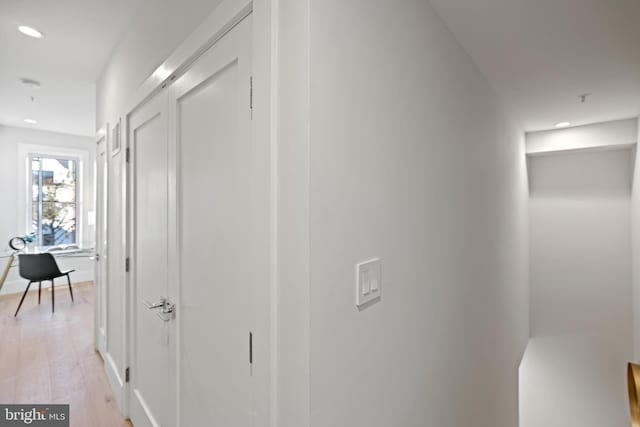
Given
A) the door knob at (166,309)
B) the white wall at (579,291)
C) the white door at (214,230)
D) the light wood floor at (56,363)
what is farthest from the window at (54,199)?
the white wall at (579,291)

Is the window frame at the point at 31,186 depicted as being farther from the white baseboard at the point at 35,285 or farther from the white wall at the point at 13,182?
the white baseboard at the point at 35,285

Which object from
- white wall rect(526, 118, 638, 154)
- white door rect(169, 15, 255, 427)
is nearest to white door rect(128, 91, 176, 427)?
white door rect(169, 15, 255, 427)

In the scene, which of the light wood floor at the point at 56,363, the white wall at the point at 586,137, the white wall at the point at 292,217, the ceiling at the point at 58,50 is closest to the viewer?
the white wall at the point at 292,217

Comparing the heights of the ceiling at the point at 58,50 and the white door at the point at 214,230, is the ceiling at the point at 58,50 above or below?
above

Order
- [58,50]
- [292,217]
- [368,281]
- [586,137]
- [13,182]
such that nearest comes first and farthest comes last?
1. [292,217]
2. [368,281]
3. [58,50]
4. [586,137]
5. [13,182]

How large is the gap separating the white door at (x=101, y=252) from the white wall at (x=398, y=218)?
2.50m

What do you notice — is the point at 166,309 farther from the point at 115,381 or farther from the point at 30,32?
the point at 30,32

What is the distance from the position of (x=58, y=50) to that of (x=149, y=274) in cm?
205

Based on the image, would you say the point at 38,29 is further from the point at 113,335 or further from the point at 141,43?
the point at 113,335

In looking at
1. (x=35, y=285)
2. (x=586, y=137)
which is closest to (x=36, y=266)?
(x=35, y=285)

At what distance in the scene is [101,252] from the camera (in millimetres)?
2785

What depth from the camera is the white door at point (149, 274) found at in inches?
59.3

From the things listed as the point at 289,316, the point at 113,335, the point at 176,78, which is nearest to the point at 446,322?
the point at 289,316
